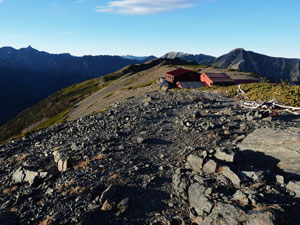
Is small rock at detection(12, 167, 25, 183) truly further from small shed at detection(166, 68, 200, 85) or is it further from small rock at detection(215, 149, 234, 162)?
small shed at detection(166, 68, 200, 85)

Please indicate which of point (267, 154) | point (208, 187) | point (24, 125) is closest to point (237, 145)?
point (267, 154)

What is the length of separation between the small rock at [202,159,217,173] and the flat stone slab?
3.90m

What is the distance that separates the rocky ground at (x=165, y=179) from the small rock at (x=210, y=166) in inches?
2.9

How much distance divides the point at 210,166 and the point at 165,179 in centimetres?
349

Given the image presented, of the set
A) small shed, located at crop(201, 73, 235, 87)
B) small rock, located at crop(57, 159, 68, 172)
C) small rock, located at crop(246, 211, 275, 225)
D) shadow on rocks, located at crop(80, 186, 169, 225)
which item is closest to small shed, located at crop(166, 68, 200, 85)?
small shed, located at crop(201, 73, 235, 87)

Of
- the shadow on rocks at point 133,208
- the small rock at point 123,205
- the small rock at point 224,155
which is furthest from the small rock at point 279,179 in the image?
the small rock at point 123,205

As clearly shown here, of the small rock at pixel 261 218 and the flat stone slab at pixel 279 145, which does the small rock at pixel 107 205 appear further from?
the flat stone slab at pixel 279 145

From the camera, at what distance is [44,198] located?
14227 millimetres

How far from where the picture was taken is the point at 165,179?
49.0 ft

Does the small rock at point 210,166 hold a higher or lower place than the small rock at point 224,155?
lower

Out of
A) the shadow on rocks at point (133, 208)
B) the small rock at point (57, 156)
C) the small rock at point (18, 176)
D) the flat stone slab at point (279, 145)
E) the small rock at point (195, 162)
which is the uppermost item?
the flat stone slab at point (279, 145)

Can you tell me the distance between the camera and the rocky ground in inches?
456

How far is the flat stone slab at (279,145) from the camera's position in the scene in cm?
1433

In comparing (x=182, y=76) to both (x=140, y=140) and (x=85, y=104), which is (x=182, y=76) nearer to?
(x=85, y=104)
